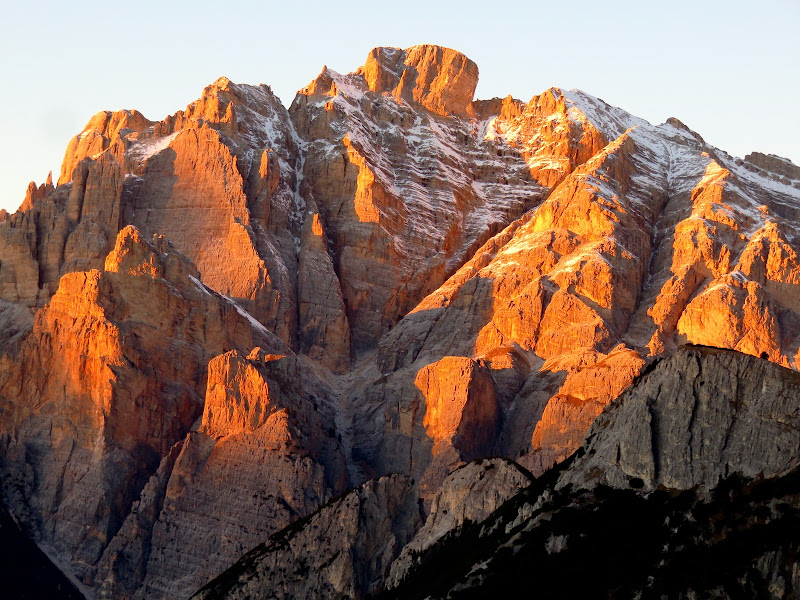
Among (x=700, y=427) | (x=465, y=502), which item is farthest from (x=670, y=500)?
(x=465, y=502)

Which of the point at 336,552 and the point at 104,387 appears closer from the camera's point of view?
the point at 336,552

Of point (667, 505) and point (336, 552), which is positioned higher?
point (667, 505)

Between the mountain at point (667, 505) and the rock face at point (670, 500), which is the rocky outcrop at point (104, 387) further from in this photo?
the rock face at point (670, 500)

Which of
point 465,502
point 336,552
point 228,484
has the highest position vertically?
point 465,502

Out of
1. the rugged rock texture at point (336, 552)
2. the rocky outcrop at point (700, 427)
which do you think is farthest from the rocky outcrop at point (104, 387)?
the rocky outcrop at point (700, 427)

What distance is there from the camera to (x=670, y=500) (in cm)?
10662

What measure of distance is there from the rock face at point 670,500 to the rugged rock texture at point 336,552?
22.6m

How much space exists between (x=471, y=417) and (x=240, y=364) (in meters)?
22.7

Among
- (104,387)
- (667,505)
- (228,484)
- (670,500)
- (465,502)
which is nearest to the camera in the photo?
(667,505)

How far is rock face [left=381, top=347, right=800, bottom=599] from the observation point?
99062mm

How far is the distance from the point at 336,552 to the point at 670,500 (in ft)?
139

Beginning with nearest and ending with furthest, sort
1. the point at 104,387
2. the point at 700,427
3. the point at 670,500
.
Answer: the point at 670,500
the point at 700,427
the point at 104,387

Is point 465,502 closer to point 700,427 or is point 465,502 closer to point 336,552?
point 336,552

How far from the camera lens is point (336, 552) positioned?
5645 inches
